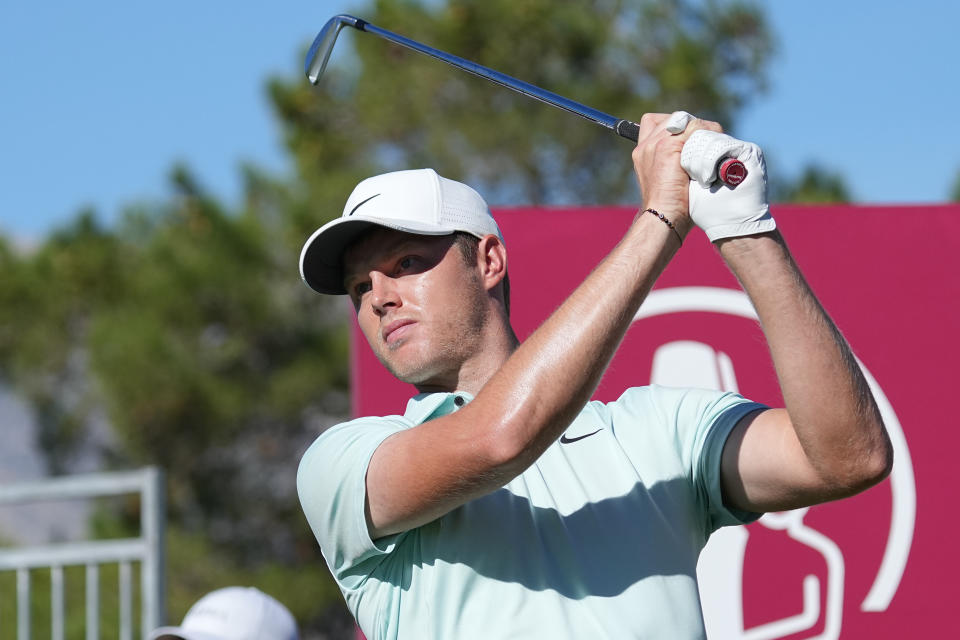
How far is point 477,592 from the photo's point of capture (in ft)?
5.94

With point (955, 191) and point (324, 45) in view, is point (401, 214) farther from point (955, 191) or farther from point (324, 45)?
point (955, 191)

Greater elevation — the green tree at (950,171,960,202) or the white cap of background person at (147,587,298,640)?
the green tree at (950,171,960,202)

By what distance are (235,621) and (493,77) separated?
178cm

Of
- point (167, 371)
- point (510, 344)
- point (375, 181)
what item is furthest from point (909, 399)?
point (167, 371)

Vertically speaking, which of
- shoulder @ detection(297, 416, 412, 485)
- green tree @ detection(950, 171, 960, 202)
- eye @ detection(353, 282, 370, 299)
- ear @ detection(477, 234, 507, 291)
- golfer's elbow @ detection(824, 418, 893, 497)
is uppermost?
green tree @ detection(950, 171, 960, 202)

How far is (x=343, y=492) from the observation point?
1840 millimetres

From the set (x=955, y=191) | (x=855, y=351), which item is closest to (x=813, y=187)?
(x=955, y=191)

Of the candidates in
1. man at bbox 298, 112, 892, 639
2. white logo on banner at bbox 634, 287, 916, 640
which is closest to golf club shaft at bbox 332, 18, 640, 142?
man at bbox 298, 112, 892, 639

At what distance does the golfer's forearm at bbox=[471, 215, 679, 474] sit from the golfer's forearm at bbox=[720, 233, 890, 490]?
0.51 feet

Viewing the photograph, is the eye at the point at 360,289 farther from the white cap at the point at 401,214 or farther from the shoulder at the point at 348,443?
the shoulder at the point at 348,443

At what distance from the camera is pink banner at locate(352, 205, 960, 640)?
3.15m

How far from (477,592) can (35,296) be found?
37.6 feet

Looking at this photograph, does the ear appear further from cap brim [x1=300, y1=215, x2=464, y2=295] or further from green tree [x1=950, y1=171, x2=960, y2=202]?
green tree [x1=950, y1=171, x2=960, y2=202]

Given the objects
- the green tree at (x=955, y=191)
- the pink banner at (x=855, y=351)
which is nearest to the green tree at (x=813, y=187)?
the green tree at (x=955, y=191)
